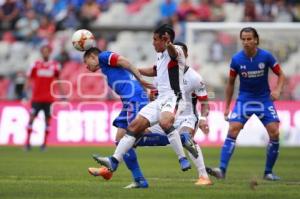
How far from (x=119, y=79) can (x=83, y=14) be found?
19992 millimetres

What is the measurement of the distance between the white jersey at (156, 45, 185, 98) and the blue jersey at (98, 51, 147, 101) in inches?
13.3

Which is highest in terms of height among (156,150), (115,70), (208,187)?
(115,70)

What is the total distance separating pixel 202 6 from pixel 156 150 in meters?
7.55

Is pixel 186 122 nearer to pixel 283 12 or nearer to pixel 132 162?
pixel 132 162

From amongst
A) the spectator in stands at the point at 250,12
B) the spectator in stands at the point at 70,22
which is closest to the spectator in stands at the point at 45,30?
the spectator in stands at the point at 70,22

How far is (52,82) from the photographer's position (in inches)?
1060

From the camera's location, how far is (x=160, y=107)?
1430 centimetres

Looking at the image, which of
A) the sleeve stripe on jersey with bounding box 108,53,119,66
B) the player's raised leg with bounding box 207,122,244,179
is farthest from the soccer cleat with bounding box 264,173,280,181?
the sleeve stripe on jersey with bounding box 108,53,119,66

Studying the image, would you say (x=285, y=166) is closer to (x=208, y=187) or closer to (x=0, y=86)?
(x=208, y=187)

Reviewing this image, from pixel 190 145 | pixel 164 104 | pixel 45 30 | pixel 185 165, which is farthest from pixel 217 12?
pixel 185 165

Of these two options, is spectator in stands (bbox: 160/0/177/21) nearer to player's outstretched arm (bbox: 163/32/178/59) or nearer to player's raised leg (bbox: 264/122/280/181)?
player's raised leg (bbox: 264/122/280/181)

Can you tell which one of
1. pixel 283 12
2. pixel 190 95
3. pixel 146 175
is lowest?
pixel 146 175

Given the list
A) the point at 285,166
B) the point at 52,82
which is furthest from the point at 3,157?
the point at 285,166

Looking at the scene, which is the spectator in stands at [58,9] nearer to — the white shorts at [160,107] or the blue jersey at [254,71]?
the blue jersey at [254,71]
